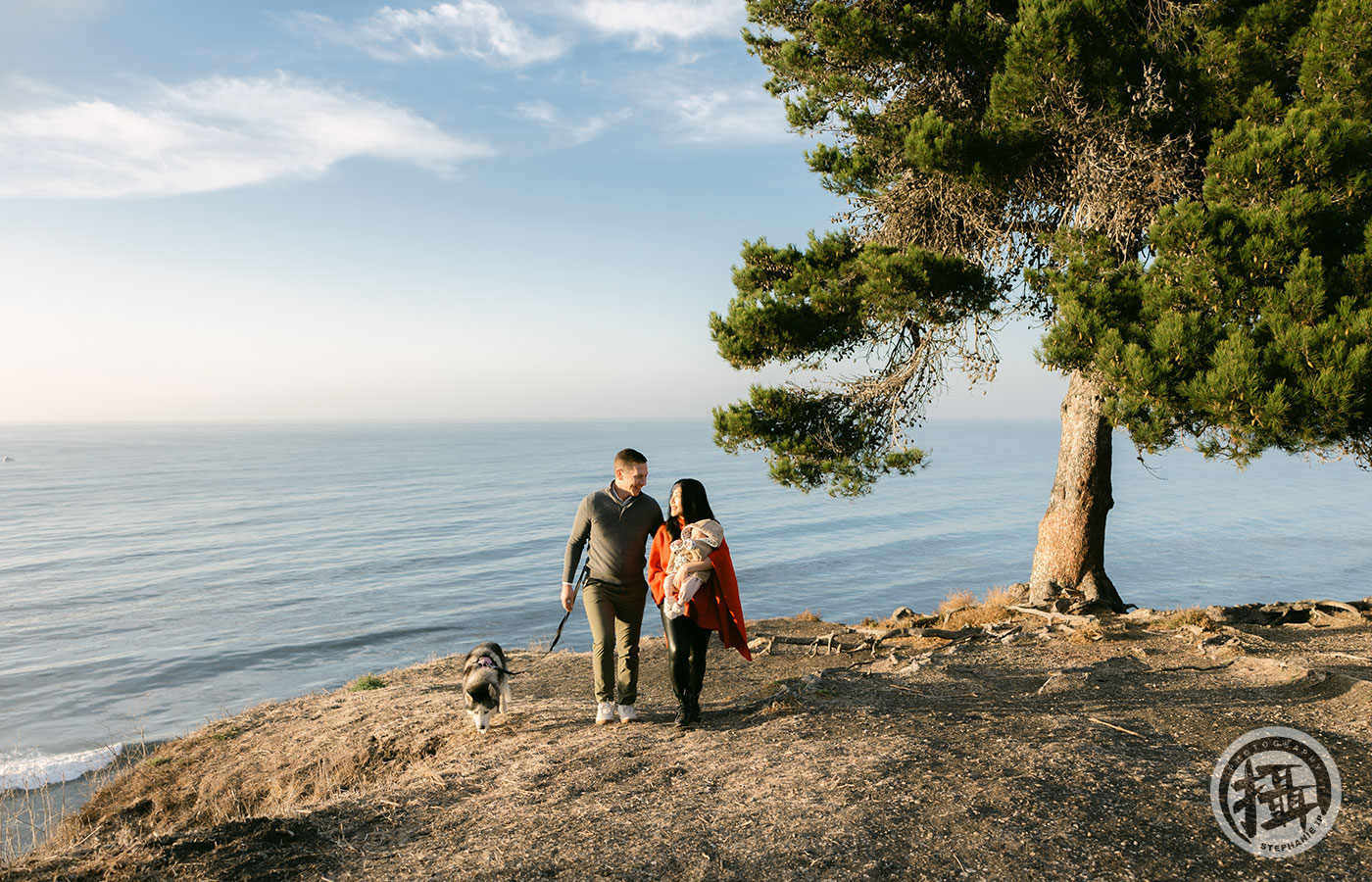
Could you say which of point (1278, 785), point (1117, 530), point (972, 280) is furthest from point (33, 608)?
point (1117, 530)

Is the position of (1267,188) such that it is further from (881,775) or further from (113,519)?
(113,519)

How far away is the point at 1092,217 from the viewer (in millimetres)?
10695

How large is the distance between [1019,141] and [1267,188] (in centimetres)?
315

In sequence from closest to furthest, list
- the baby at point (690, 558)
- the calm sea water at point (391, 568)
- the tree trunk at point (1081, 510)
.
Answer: the baby at point (690, 558), the tree trunk at point (1081, 510), the calm sea water at point (391, 568)

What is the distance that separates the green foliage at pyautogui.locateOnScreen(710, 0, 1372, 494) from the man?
4894mm

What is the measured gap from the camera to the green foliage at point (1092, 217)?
757cm

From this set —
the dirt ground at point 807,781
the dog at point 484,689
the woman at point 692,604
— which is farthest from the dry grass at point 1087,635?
the dog at point 484,689

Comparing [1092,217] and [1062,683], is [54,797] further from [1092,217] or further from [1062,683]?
[1092,217]

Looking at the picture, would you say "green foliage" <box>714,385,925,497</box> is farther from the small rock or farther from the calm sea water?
the calm sea water

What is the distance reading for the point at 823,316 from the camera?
1108 centimetres

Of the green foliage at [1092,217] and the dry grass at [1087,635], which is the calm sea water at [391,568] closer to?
the green foliage at [1092,217]

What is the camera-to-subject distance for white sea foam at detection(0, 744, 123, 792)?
12.1 m

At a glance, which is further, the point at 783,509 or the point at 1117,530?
the point at 783,509

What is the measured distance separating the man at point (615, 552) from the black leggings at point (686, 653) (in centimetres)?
33
